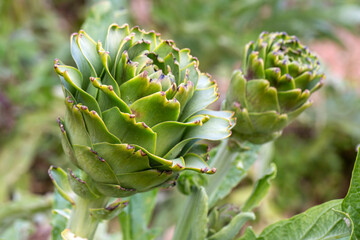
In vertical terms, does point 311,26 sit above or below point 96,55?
below

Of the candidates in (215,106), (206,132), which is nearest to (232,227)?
(206,132)

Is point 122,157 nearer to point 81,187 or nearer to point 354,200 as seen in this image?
point 81,187

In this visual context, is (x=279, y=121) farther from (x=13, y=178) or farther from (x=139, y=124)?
(x=13, y=178)

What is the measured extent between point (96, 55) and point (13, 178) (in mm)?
1010

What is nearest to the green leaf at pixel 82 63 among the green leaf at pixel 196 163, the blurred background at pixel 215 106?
the green leaf at pixel 196 163

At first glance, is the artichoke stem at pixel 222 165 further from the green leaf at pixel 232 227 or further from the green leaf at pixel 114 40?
the green leaf at pixel 114 40

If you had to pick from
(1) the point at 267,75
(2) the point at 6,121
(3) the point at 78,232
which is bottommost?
(2) the point at 6,121

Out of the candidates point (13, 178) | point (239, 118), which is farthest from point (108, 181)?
point (13, 178)

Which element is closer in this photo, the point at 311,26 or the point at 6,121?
the point at 6,121

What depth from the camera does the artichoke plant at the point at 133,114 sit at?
13.7 inches

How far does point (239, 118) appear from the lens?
0.50m

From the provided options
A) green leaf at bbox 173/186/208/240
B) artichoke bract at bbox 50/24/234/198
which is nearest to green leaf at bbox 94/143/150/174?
artichoke bract at bbox 50/24/234/198

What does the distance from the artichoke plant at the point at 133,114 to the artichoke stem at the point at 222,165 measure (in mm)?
152

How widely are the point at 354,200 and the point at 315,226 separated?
0.07 metres
